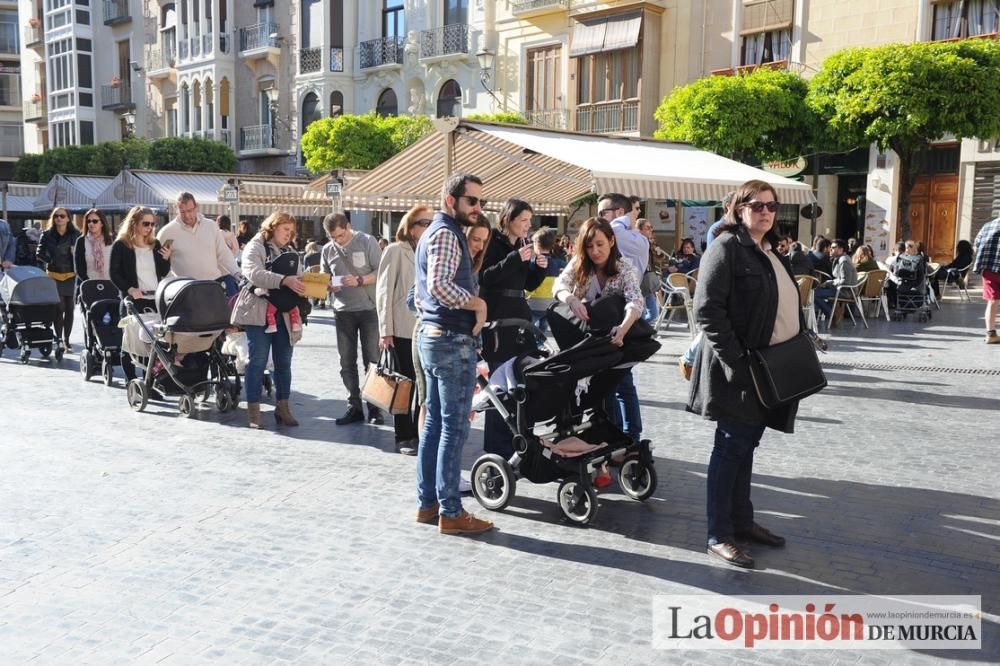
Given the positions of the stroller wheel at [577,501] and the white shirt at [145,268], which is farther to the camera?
the white shirt at [145,268]

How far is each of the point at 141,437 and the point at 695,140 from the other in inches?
642

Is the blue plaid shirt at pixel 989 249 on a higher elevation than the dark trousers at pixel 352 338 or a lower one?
higher

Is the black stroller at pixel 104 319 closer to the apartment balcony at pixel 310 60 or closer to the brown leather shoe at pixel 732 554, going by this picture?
the brown leather shoe at pixel 732 554

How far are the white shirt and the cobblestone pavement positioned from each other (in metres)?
1.33

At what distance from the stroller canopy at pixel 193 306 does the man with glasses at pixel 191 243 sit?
1.50ft

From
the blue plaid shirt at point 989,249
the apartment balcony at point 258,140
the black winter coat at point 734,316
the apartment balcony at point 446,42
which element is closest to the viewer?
the black winter coat at point 734,316

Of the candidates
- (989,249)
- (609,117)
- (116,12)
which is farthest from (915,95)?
(116,12)

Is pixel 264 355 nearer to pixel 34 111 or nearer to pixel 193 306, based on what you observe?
pixel 193 306

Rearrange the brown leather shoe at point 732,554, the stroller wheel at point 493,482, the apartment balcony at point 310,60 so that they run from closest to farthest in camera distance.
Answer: the brown leather shoe at point 732,554 < the stroller wheel at point 493,482 < the apartment balcony at point 310,60

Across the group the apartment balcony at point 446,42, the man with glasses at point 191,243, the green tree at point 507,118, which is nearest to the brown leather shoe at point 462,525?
the man with glasses at point 191,243

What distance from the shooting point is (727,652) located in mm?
3572

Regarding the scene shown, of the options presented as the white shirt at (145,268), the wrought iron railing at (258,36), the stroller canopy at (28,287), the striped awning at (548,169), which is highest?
the wrought iron railing at (258,36)

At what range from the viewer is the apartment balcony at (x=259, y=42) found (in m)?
36.1

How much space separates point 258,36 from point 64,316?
1107 inches
